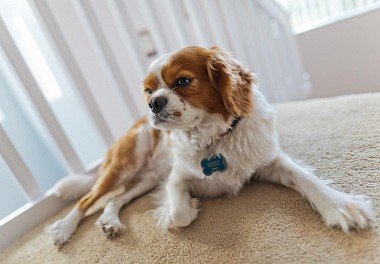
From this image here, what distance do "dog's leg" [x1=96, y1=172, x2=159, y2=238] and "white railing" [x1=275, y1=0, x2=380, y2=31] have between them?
Answer: 162 cm

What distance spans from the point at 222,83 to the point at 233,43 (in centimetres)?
120

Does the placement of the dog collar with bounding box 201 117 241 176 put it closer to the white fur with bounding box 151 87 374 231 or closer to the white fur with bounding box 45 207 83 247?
the white fur with bounding box 151 87 374 231

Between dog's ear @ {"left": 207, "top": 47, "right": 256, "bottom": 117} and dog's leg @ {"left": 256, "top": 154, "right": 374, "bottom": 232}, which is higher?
dog's ear @ {"left": 207, "top": 47, "right": 256, "bottom": 117}

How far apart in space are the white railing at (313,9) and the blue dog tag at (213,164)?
1.63 m

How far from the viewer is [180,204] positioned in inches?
39.7

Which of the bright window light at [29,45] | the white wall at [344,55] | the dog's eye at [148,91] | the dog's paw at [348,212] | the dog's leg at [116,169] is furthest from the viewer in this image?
the white wall at [344,55]

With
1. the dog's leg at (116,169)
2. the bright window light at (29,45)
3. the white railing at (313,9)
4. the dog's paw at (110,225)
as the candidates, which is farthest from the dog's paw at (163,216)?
the white railing at (313,9)

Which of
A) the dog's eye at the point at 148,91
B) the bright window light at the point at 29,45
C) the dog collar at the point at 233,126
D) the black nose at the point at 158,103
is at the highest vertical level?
the bright window light at the point at 29,45

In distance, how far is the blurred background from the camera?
146cm

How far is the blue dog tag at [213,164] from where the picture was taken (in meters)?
1.04

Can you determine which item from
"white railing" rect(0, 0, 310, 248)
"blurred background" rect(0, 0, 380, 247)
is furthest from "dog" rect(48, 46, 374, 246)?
"blurred background" rect(0, 0, 380, 247)

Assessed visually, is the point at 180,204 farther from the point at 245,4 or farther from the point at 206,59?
the point at 245,4

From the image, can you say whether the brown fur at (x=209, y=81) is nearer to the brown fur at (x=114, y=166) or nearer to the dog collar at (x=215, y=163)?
the dog collar at (x=215, y=163)

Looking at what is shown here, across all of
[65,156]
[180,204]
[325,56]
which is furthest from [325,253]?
[325,56]
